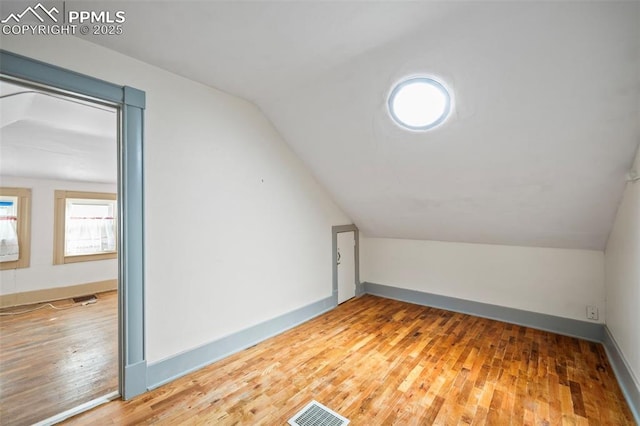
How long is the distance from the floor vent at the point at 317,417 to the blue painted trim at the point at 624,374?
172cm

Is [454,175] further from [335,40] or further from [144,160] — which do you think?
[144,160]

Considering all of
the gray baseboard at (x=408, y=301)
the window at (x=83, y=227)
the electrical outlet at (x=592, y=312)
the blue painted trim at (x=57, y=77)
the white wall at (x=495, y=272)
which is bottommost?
the gray baseboard at (x=408, y=301)

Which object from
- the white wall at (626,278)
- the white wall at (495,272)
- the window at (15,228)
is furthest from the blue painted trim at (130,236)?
the window at (15,228)

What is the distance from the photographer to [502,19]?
54.4 inches

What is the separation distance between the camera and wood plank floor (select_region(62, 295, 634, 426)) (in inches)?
62.9

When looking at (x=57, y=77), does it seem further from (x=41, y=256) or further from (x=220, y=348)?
(x=41, y=256)

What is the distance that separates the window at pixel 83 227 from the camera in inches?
166

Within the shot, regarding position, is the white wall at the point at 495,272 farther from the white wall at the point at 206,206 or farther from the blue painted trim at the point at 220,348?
the white wall at the point at 206,206

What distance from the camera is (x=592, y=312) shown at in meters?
2.61

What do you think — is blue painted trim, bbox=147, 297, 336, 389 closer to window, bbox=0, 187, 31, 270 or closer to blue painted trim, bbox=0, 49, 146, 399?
blue painted trim, bbox=0, 49, 146, 399

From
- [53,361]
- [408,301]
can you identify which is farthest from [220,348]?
[408,301]

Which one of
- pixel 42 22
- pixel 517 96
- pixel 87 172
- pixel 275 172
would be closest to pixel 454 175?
pixel 517 96

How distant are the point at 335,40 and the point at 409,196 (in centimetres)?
172

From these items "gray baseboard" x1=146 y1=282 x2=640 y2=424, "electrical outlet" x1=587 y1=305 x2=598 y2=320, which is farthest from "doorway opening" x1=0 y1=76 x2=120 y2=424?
"electrical outlet" x1=587 y1=305 x2=598 y2=320
